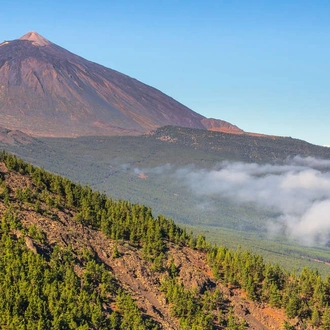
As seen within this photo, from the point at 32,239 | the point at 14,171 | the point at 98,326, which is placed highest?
the point at 14,171

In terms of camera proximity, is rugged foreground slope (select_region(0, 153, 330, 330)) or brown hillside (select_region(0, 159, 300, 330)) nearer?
rugged foreground slope (select_region(0, 153, 330, 330))

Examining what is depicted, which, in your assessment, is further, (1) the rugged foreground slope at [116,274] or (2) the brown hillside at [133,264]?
(2) the brown hillside at [133,264]

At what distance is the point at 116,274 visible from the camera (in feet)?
296

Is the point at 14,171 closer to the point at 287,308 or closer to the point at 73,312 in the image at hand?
the point at 73,312

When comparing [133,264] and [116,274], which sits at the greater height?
[133,264]

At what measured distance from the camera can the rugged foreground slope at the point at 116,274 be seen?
74500 millimetres

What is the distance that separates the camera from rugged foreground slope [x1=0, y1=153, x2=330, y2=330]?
244 feet

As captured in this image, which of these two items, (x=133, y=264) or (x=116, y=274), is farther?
(x=133, y=264)

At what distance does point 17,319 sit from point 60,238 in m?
25.1

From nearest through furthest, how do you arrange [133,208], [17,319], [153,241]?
[17,319] → [153,241] → [133,208]

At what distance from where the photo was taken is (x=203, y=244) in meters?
110

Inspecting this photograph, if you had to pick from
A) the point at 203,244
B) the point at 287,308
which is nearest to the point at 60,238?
the point at 203,244

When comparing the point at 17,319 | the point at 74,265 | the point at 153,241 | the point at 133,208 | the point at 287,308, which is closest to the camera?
the point at 17,319

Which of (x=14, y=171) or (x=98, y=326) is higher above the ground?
(x=14, y=171)
